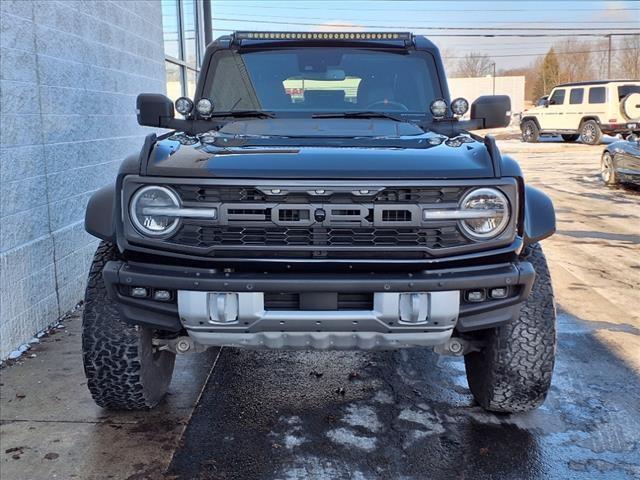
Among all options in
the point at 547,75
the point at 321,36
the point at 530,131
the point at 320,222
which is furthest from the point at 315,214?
the point at 547,75

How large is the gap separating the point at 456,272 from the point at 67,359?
2.70 metres

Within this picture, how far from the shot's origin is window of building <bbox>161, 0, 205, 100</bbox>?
34.1 ft

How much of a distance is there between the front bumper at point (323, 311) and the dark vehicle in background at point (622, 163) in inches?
381

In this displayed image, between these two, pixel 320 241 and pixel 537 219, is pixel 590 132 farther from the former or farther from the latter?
pixel 320 241

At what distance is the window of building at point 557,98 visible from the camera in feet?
77.0

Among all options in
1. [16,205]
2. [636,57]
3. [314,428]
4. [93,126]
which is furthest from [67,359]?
[636,57]

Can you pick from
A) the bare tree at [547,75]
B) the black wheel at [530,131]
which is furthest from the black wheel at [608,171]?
the bare tree at [547,75]

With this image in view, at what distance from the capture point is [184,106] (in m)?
4.12

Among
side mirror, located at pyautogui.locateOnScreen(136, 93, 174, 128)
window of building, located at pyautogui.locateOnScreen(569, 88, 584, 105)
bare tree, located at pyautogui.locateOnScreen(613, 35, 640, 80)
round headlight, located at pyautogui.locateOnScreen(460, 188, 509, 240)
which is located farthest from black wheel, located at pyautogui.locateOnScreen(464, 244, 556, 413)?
bare tree, located at pyautogui.locateOnScreen(613, 35, 640, 80)

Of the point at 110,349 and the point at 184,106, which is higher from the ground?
the point at 184,106

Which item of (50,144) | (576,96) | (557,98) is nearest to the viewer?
(50,144)

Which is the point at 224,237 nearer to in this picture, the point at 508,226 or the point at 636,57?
the point at 508,226

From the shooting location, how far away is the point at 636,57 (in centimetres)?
5275

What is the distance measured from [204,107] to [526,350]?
234 centimetres
